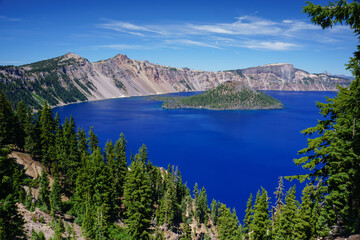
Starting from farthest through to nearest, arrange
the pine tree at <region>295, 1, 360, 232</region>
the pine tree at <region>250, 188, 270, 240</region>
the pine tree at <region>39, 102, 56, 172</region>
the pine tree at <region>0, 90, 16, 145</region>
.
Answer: the pine tree at <region>39, 102, 56, 172</region> < the pine tree at <region>0, 90, 16, 145</region> < the pine tree at <region>250, 188, 270, 240</region> < the pine tree at <region>295, 1, 360, 232</region>

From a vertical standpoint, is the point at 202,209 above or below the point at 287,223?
below

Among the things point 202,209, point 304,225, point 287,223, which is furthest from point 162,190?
point 304,225

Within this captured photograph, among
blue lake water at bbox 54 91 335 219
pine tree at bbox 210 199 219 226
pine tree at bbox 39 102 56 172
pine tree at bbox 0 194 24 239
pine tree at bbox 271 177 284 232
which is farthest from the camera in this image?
blue lake water at bbox 54 91 335 219

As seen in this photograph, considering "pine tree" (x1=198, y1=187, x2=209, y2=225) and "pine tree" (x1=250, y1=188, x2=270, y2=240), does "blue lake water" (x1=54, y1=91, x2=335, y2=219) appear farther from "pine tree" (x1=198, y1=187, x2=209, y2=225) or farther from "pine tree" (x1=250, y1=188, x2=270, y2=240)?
"pine tree" (x1=250, y1=188, x2=270, y2=240)

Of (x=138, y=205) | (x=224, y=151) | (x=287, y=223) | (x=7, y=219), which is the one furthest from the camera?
(x=224, y=151)

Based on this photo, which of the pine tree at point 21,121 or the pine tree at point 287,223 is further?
the pine tree at point 21,121

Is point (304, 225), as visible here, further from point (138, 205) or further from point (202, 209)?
point (202, 209)

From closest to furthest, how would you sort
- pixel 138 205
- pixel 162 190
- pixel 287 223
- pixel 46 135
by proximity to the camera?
pixel 138 205
pixel 287 223
pixel 46 135
pixel 162 190

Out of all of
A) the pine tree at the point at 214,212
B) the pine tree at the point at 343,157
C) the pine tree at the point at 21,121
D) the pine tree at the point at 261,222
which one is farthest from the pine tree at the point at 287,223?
the pine tree at the point at 21,121

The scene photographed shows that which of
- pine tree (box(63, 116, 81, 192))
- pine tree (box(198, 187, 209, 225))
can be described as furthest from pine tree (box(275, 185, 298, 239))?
pine tree (box(63, 116, 81, 192))

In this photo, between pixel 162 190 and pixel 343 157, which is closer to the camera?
pixel 343 157

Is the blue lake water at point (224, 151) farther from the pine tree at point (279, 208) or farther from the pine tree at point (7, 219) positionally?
the pine tree at point (7, 219)

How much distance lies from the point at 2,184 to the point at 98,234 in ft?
45.4

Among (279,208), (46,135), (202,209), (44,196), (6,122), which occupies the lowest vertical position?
(202,209)
